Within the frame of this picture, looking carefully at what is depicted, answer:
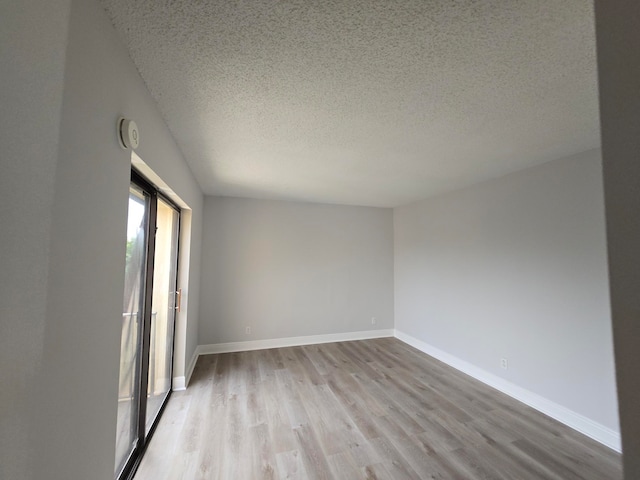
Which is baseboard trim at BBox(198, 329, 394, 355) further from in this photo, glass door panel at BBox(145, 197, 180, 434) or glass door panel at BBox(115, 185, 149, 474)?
glass door panel at BBox(115, 185, 149, 474)

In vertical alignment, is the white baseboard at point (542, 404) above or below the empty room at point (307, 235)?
below

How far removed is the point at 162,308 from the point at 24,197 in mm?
2155

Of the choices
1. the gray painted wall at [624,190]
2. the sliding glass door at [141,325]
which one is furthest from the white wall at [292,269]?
the gray painted wall at [624,190]

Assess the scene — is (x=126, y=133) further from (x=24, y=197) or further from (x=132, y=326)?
(x=132, y=326)

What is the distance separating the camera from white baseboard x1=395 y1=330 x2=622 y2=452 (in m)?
1.93

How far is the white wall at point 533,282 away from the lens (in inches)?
79.6

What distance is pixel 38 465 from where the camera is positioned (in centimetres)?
61

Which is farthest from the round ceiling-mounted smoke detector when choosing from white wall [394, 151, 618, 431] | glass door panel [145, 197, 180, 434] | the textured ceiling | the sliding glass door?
white wall [394, 151, 618, 431]

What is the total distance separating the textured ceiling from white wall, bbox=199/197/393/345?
173 cm

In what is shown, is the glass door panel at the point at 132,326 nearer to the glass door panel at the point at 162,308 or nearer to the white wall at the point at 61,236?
the glass door panel at the point at 162,308

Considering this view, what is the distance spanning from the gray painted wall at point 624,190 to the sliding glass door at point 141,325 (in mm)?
1835

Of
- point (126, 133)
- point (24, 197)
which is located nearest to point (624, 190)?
point (24, 197)

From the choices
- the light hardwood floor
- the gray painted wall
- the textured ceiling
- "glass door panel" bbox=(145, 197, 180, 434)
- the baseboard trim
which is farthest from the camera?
the baseboard trim

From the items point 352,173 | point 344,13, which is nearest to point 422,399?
point 352,173
